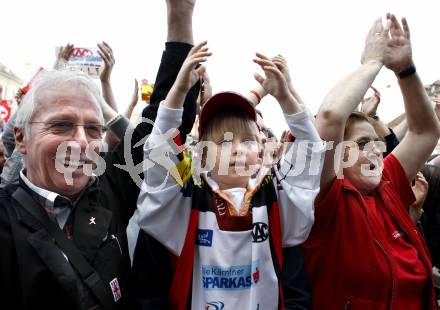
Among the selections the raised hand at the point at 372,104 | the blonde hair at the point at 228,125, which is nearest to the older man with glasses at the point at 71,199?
the blonde hair at the point at 228,125

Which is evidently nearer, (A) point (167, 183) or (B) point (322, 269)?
(A) point (167, 183)

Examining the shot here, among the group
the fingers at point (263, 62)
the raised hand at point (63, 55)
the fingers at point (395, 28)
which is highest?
the raised hand at point (63, 55)

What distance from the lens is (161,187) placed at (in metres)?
1.55

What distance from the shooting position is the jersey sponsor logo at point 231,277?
155 cm

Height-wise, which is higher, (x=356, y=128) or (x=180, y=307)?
(x=356, y=128)

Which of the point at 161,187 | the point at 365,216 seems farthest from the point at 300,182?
the point at 161,187

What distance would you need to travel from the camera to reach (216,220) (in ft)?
5.29

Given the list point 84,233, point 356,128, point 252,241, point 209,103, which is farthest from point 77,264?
point 356,128

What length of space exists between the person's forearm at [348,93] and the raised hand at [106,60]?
6.99ft

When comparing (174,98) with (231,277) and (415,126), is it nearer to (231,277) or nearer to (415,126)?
(231,277)

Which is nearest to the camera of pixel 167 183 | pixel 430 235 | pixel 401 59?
pixel 167 183

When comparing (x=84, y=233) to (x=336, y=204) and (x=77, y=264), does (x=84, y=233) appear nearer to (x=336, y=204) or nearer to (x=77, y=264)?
(x=77, y=264)

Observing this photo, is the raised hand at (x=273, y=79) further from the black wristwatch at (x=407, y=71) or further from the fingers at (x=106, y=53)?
the fingers at (x=106, y=53)

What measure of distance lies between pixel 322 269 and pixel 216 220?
65cm
